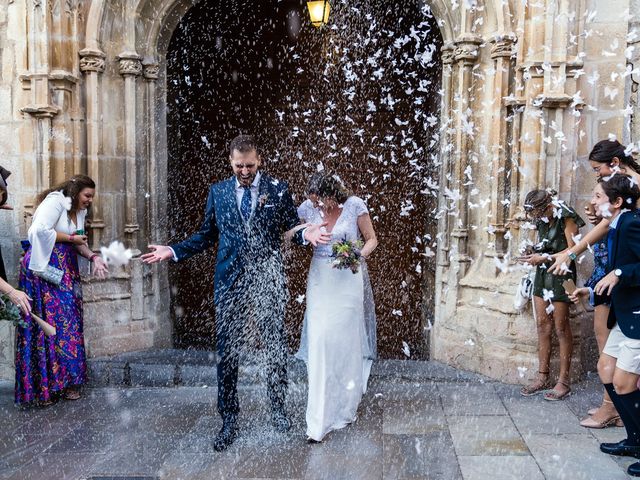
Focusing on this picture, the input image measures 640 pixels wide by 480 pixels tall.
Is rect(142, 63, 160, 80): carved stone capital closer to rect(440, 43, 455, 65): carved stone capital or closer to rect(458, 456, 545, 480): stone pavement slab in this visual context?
rect(440, 43, 455, 65): carved stone capital

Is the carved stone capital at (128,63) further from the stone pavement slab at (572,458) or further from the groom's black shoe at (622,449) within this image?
the groom's black shoe at (622,449)

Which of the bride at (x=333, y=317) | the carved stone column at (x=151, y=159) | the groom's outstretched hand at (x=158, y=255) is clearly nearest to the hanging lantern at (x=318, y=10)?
the carved stone column at (x=151, y=159)

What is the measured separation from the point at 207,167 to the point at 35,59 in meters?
2.31

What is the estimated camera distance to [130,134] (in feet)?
20.9

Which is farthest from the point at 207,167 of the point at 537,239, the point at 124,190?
the point at 537,239

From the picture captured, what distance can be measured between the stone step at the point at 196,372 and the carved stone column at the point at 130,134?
1.19 meters

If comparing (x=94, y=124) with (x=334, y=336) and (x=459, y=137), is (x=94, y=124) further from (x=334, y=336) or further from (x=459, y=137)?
(x=459, y=137)

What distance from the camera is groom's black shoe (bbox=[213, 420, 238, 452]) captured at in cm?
432

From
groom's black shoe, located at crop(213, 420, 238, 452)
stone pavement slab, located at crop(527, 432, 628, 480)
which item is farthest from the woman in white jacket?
stone pavement slab, located at crop(527, 432, 628, 480)

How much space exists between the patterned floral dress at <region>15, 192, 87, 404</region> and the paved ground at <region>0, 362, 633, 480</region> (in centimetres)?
19

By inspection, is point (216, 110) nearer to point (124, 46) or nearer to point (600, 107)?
point (124, 46)

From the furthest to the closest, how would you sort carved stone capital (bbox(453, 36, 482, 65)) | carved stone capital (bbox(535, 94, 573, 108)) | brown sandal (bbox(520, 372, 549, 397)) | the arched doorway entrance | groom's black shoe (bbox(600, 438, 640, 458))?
the arched doorway entrance
carved stone capital (bbox(453, 36, 482, 65))
carved stone capital (bbox(535, 94, 573, 108))
brown sandal (bbox(520, 372, 549, 397))
groom's black shoe (bbox(600, 438, 640, 458))

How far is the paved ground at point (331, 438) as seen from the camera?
3992mm

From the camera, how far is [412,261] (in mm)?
7750
